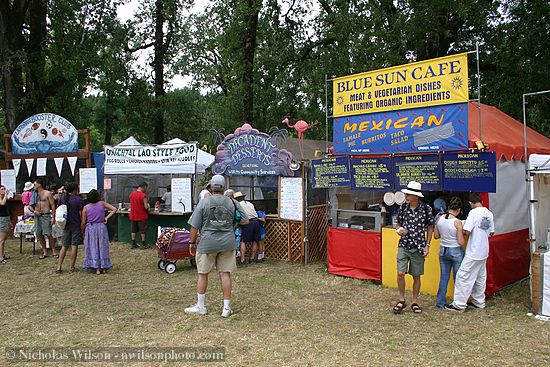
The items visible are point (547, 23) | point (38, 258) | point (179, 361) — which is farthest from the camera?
point (547, 23)

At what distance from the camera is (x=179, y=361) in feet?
15.1

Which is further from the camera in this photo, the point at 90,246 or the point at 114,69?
the point at 114,69

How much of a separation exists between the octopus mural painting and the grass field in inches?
100.0

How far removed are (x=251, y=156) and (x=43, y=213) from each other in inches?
175

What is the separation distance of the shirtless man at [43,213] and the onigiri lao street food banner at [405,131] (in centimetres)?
593

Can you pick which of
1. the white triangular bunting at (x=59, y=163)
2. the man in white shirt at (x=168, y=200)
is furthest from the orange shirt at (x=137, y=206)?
the white triangular bunting at (x=59, y=163)

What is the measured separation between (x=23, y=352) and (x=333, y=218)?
5.29 metres

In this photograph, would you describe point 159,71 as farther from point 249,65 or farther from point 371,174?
point 371,174

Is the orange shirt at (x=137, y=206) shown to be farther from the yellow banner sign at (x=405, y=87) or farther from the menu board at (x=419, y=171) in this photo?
the menu board at (x=419, y=171)

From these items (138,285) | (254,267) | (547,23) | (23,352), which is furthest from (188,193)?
(547,23)

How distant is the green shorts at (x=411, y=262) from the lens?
5949mm

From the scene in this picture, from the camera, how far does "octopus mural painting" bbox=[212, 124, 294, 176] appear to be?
9.87 metres

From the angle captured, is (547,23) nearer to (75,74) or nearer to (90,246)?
(90,246)

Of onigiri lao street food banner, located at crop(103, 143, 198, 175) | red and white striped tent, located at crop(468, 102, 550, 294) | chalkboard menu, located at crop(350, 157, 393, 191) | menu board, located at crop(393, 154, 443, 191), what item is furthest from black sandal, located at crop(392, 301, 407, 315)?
onigiri lao street food banner, located at crop(103, 143, 198, 175)
